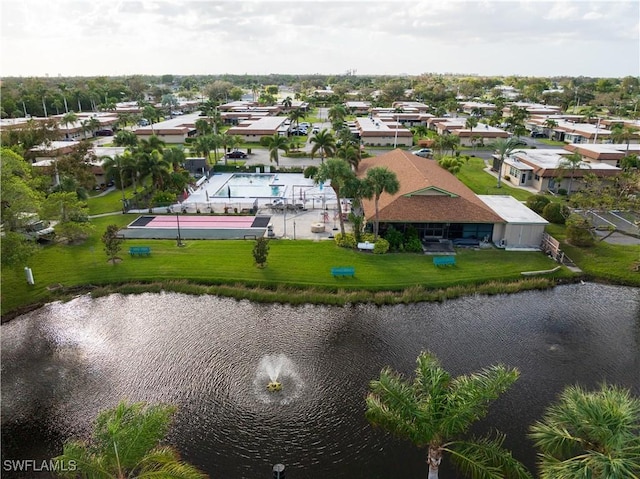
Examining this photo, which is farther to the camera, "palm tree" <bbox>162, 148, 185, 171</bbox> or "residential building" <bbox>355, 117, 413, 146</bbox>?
"residential building" <bbox>355, 117, 413, 146</bbox>

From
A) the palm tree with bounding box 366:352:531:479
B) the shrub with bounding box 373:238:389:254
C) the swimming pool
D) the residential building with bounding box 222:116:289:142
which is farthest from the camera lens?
the residential building with bounding box 222:116:289:142

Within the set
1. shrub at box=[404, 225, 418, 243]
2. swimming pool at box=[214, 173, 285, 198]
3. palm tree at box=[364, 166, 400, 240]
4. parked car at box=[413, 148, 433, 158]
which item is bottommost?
swimming pool at box=[214, 173, 285, 198]

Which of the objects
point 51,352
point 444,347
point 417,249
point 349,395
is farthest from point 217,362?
point 417,249

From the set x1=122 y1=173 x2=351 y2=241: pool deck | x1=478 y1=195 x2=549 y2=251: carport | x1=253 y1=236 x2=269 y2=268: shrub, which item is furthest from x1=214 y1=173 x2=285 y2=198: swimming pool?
x1=478 y1=195 x2=549 y2=251: carport

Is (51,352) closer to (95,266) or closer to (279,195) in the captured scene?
(95,266)

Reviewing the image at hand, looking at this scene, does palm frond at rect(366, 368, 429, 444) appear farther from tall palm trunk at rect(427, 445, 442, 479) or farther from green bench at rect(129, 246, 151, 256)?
green bench at rect(129, 246, 151, 256)

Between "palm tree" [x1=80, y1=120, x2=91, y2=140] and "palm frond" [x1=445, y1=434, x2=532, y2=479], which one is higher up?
"palm tree" [x1=80, y1=120, x2=91, y2=140]

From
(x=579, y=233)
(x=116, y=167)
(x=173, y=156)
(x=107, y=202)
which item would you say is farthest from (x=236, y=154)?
(x=579, y=233)
